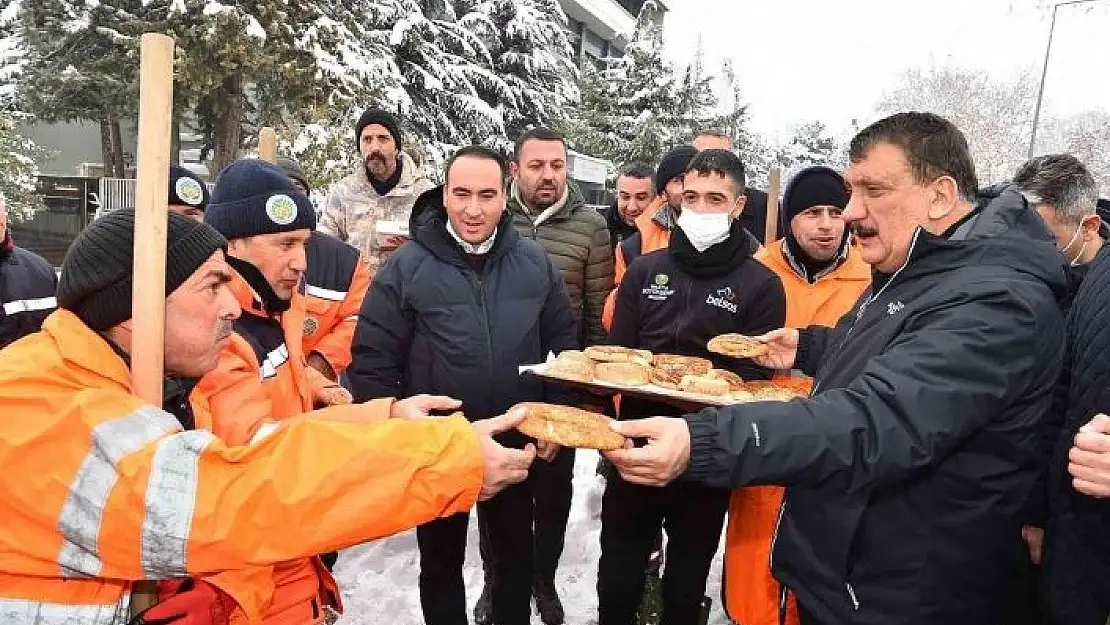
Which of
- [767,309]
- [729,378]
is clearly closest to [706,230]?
[767,309]

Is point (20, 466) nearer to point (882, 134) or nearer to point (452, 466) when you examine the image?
point (452, 466)

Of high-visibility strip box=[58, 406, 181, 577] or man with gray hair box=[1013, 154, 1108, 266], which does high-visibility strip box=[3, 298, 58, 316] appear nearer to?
high-visibility strip box=[58, 406, 181, 577]

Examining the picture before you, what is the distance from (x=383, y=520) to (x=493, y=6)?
23.4m

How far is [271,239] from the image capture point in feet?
9.11

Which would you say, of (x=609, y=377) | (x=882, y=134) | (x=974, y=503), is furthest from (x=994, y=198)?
(x=609, y=377)

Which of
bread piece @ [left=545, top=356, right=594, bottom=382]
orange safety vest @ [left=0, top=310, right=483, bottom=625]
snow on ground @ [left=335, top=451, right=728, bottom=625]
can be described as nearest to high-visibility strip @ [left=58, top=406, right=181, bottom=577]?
orange safety vest @ [left=0, top=310, right=483, bottom=625]

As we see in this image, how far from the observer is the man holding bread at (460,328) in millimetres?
3264

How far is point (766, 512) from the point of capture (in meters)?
3.39

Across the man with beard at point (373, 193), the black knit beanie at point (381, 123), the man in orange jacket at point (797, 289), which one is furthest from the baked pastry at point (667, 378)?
the black knit beanie at point (381, 123)

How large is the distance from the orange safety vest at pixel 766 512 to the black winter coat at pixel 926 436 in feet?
3.78

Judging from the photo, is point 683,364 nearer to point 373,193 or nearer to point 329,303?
point 329,303

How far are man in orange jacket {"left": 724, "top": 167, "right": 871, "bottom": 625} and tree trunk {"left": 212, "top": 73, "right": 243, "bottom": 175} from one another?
51.9 ft

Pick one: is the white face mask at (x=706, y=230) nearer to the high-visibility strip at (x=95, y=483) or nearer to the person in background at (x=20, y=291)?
the high-visibility strip at (x=95, y=483)

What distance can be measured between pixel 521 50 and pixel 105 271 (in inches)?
919
